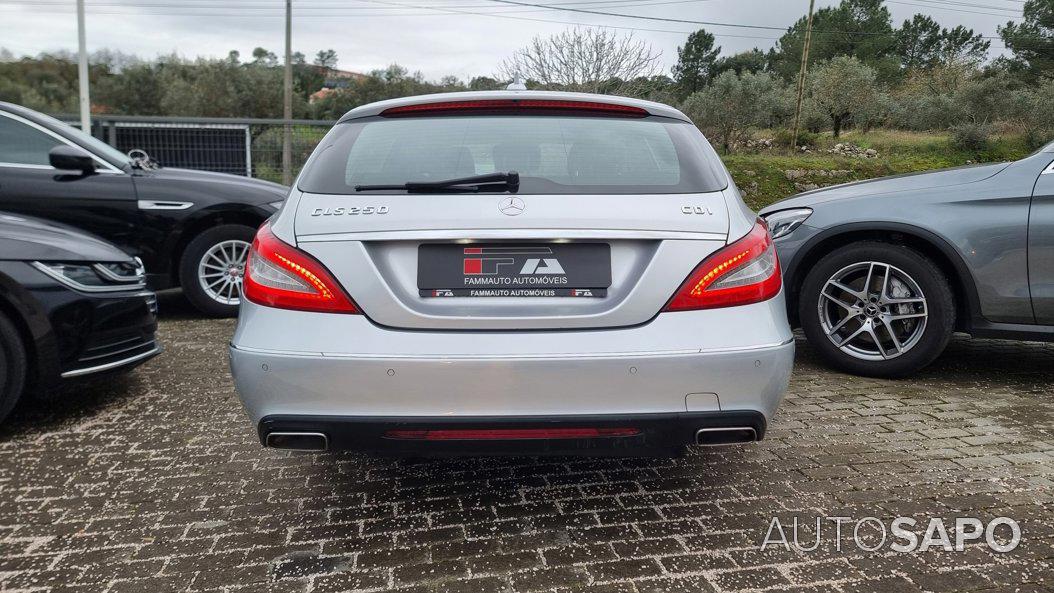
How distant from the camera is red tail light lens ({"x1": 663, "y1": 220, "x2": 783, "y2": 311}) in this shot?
228 cm

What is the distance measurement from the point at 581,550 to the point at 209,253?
190 inches

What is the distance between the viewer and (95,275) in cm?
378

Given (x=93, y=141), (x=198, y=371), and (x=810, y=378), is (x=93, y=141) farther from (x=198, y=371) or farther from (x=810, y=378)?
(x=810, y=378)

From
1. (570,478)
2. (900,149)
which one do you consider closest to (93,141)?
(570,478)

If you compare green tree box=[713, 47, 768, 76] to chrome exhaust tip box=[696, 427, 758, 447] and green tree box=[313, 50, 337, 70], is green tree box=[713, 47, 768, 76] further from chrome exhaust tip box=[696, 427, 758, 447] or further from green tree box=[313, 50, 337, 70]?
chrome exhaust tip box=[696, 427, 758, 447]

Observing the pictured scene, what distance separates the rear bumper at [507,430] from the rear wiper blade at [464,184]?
732mm

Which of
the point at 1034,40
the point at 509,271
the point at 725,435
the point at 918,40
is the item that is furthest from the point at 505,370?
the point at 918,40

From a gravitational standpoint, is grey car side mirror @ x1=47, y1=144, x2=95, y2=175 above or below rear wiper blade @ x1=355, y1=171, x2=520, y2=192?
below

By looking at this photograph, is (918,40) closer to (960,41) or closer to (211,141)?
(960,41)

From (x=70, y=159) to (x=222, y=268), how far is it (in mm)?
1367

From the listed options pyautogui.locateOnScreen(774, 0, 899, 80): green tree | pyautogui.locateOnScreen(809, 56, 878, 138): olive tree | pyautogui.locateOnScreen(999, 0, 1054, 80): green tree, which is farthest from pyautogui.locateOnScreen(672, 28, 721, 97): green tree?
pyautogui.locateOnScreen(809, 56, 878, 138): olive tree

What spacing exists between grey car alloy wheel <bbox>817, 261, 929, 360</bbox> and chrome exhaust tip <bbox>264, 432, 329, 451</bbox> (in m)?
3.43

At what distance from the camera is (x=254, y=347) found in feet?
7.59

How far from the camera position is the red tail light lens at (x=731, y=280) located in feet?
7.48
